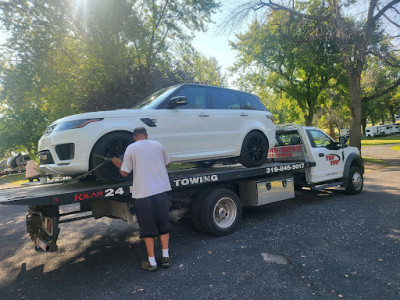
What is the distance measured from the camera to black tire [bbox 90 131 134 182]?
374 centimetres

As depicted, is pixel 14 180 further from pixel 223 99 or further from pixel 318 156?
pixel 318 156

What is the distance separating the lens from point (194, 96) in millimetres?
5082

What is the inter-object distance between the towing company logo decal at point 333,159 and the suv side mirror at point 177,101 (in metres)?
4.72

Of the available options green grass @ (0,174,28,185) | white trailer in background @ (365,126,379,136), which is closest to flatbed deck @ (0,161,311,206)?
green grass @ (0,174,28,185)

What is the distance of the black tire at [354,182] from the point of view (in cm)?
772

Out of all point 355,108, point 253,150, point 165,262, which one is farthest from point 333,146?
point 355,108

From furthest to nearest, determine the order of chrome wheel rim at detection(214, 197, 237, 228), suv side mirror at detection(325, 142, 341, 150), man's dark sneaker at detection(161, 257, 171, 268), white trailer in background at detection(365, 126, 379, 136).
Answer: white trailer in background at detection(365, 126, 379, 136), suv side mirror at detection(325, 142, 341, 150), chrome wheel rim at detection(214, 197, 237, 228), man's dark sneaker at detection(161, 257, 171, 268)

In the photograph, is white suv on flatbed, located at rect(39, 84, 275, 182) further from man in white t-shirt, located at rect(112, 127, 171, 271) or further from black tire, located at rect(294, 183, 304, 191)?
black tire, located at rect(294, 183, 304, 191)

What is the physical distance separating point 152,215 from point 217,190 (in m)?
1.58

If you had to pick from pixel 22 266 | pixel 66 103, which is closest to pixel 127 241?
pixel 22 266

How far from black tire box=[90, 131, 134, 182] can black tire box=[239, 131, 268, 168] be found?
2461mm

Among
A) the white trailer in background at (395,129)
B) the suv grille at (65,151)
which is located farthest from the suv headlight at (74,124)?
the white trailer in background at (395,129)

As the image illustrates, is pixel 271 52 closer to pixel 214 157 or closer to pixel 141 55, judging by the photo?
pixel 141 55

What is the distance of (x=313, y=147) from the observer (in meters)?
7.05
